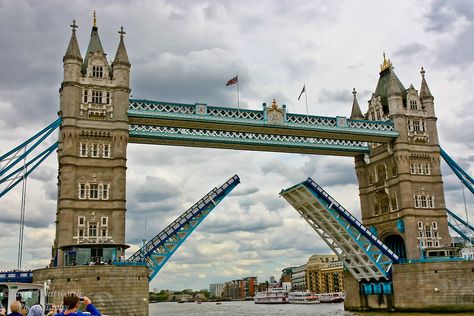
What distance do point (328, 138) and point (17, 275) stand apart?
27.6 m

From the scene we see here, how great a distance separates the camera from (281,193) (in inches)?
1834

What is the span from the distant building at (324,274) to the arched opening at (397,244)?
8049 cm

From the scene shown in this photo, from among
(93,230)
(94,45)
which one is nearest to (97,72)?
(94,45)

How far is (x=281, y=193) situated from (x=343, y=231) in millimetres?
6119

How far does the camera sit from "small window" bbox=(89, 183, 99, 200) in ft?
127

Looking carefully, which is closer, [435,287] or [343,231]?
[435,287]

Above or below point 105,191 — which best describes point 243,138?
above

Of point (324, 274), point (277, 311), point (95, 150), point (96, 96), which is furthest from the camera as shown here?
point (324, 274)

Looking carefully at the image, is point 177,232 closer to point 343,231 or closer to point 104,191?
point 104,191

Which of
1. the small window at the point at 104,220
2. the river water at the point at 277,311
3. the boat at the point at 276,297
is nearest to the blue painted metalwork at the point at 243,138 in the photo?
the small window at the point at 104,220

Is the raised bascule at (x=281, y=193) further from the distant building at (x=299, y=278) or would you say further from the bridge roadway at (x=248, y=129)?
the distant building at (x=299, y=278)

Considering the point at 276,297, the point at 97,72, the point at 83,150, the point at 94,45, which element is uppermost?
the point at 94,45

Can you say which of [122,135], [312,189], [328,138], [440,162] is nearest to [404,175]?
[440,162]

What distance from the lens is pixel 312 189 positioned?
141ft
